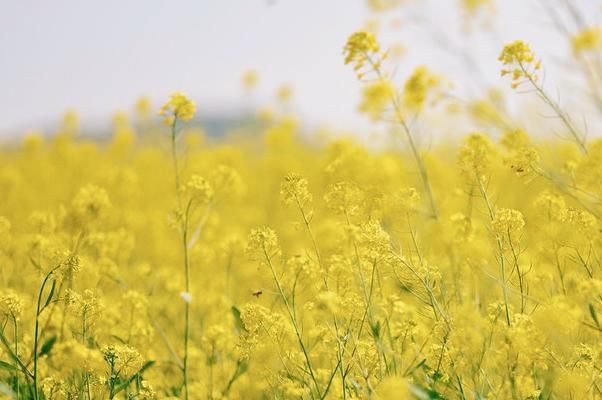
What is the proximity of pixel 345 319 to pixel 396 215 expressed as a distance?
0.49 m

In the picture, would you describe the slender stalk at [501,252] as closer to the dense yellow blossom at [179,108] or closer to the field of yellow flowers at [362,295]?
the field of yellow flowers at [362,295]

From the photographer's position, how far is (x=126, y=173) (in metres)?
6.04

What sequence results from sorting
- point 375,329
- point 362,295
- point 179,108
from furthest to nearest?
point 179,108 < point 362,295 < point 375,329

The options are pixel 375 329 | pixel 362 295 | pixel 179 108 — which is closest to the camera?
pixel 375 329

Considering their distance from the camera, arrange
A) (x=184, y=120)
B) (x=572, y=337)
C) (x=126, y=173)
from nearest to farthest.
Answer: (x=572, y=337) → (x=184, y=120) → (x=126, y=173)

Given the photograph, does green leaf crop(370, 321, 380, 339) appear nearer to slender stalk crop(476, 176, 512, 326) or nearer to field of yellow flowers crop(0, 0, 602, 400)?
field of yellow flowers crop(0, 0, 602, 400)

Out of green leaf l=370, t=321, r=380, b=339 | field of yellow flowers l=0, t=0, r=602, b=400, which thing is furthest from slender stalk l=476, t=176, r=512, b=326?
green leaf l=370, t=321, r=380, b=339

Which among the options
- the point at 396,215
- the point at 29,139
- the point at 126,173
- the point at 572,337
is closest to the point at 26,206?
the point at 29,139

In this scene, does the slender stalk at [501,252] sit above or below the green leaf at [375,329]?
above

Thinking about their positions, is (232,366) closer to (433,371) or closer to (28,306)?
(28,306)

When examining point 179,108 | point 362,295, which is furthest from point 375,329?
point 179,108

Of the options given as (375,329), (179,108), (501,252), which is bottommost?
(375,329)

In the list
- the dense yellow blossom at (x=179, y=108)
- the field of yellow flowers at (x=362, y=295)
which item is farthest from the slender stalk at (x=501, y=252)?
the dense yellow blossom at (x=179, y=108)

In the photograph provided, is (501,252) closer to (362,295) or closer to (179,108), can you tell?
(362,295)
